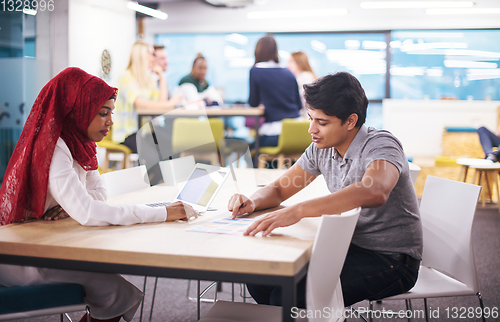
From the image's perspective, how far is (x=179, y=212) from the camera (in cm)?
137

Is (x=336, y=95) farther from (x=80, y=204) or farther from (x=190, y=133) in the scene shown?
(x=190, y=133)

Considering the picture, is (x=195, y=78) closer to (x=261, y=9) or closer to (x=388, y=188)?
(x=261, y=9)

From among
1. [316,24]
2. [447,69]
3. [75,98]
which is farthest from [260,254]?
[447,69]

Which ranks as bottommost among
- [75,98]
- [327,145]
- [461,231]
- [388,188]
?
[461,231]

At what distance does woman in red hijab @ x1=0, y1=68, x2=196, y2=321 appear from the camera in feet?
4.20

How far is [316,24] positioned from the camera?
7938 millimetres

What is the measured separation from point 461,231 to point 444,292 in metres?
0.24

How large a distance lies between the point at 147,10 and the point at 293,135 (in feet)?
15.0

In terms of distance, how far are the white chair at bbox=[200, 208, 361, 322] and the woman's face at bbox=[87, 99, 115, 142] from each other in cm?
71

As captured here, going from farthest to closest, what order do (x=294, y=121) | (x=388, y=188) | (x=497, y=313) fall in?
(x=294, y=121) < (x=497, y=313) < (x=388, y=188)

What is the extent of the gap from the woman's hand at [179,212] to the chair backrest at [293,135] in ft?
9.69

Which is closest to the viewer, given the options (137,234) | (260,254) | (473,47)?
(260,254)

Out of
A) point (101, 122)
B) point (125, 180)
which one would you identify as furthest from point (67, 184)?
point (125, 180)

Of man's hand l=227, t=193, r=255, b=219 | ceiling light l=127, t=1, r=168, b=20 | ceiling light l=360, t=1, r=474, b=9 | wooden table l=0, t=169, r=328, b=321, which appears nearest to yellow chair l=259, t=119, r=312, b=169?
man's hand l=227, t=193, r=255, b=219
